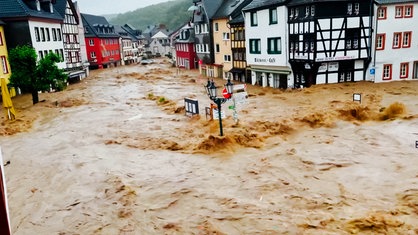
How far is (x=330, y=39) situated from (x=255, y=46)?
30.4 feet

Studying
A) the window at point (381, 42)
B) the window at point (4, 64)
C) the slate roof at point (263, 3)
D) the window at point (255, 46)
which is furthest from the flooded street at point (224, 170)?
the window at point (255, 46)

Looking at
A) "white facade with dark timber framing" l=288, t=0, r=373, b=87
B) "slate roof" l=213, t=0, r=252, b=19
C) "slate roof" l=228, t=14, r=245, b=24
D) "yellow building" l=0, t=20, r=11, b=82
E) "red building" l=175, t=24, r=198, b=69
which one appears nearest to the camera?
"white facade with dark timber framing" l=288, t=0, r=373, b=87

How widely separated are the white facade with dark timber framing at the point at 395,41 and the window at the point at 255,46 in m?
11.0

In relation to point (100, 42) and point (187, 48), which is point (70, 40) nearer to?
point (187, 48)

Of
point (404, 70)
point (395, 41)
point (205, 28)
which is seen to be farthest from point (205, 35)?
point (404, 70)

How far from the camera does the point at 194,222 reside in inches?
428

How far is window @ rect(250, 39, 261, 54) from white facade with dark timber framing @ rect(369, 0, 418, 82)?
433 inches

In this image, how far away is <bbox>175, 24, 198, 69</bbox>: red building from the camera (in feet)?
205

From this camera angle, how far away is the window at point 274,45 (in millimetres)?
34531

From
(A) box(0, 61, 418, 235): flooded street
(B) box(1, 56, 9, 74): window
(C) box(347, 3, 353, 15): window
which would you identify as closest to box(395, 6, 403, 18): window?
(C) box(347, 3, 353, 15): window

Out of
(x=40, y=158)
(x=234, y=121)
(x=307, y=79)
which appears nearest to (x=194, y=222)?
(x=40, y=158)

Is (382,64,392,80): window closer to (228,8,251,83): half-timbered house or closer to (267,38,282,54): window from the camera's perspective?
(267,38,282,54): window

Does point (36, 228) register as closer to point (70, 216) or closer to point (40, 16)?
point (70, 216)

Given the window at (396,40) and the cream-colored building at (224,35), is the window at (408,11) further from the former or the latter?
the cream-colored building at (224,35)
